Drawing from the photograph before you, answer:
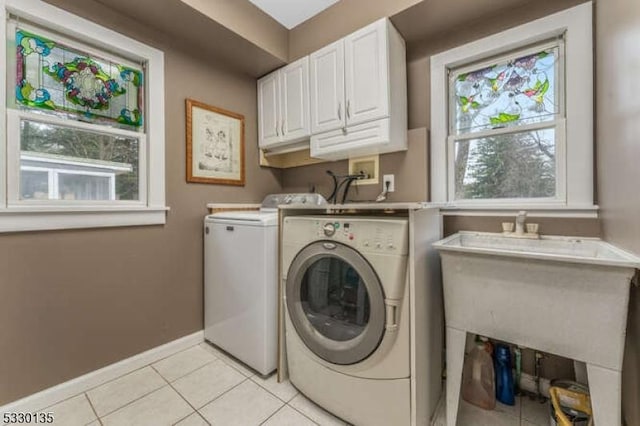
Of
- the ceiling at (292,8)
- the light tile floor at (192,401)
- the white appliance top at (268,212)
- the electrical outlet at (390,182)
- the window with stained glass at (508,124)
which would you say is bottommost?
the light tile floor at (192,401)

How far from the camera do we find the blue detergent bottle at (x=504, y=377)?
56.1 inches

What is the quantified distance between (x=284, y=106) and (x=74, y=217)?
163 cm

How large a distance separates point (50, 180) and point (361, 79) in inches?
77.3

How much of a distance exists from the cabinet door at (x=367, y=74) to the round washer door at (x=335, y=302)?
0.99m

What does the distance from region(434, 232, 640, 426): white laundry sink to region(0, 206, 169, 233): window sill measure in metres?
1.82

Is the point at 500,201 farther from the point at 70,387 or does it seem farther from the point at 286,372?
the point at 70,387

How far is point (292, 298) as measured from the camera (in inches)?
58.5

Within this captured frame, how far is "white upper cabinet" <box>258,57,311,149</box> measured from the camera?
2.15 metres

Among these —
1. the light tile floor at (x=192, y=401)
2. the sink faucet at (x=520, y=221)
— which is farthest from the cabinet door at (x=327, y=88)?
the light tile floor at (x=192, y=401)

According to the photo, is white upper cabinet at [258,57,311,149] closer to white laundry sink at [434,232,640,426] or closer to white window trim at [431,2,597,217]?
white window trim at [431,2,597,217]

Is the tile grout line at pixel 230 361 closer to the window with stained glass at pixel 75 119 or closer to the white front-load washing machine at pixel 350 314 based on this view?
the white front-load washing machine at pixel 350 314

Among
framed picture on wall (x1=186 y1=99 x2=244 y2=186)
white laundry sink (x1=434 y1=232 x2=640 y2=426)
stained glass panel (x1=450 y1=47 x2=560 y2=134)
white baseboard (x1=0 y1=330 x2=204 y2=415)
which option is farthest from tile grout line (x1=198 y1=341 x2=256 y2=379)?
stained glass panel (x1=450 y1=47 x2=560 y2=134)

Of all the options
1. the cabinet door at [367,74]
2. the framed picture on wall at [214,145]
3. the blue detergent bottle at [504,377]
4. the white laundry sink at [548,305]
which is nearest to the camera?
the white laundry sink at [548,305]

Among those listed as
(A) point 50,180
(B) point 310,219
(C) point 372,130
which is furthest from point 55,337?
(C) point 372,130
